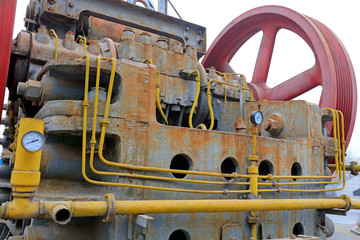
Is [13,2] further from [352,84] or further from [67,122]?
[352,84]

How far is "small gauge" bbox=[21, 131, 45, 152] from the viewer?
266cm

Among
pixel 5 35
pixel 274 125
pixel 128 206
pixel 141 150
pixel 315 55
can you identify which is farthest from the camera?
pixel 315 55

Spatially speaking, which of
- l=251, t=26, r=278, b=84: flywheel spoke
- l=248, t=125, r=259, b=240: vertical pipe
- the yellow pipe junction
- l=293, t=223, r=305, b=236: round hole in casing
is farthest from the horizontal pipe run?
l=251, t=26, r=278, b=84: flywheel spoke

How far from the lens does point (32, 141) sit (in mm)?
2689

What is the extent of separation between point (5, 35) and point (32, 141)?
2.39 metres

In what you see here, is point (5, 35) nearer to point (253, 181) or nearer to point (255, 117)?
point (255, 117)

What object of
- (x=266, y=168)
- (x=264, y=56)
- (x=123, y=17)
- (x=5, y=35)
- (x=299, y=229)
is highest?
(x=264, y=56)

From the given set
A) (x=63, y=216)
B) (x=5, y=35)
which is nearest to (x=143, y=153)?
(x=63, y=216)

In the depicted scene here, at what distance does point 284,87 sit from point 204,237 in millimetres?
7304

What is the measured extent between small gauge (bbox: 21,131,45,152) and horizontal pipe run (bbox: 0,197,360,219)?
0.44 meters

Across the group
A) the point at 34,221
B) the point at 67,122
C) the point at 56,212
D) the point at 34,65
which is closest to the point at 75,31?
the point at 34,65

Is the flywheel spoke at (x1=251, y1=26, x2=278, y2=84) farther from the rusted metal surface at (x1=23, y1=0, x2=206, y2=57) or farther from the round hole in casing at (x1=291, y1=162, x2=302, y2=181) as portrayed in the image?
the round hole in casing at (x1=291, y1=162, x2=302, y2=181)

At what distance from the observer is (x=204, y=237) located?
12.2 ft

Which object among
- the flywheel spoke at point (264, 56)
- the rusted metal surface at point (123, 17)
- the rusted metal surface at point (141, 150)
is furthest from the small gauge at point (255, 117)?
the flywheel spoke at point (264, 56)
